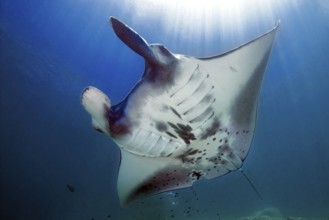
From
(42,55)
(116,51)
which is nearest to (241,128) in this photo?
(116,51)

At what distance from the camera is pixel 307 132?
24109 mm

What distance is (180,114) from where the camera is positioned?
218 centimetres

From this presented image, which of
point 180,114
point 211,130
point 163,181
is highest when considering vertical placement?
point 180,114

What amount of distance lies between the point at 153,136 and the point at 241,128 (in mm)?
788

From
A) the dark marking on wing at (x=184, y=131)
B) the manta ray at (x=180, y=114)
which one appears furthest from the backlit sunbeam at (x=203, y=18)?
the dark marking on wing at (x=184, y=131)

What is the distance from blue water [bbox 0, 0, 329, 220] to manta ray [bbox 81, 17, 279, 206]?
408 centimetres

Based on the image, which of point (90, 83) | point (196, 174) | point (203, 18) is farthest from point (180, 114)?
point (90, 83)

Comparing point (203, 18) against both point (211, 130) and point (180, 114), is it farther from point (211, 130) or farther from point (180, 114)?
point (180, 114)

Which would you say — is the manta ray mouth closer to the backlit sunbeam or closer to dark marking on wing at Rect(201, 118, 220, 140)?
dark marking on wing at Rect(201, 118, 220, 140)

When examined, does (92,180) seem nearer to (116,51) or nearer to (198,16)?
(116,51)

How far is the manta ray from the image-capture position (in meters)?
2.02

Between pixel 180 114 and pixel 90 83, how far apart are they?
884 cm

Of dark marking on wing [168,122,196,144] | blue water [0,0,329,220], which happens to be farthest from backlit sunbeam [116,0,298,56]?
dark marking on wing [168,122,196,144]

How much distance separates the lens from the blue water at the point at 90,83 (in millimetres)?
8469
